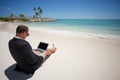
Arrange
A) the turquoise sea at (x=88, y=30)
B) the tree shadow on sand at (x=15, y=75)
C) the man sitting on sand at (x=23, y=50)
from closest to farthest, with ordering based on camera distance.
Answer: the man sitting on sand at (x=23, y=50) → the tree shadow on sand at (x=15, y=75) → the turquoise sea at (x=88, y=30)

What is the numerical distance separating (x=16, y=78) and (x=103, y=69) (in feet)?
4.47

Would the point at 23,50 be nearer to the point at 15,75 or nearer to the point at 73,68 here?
the point at 15,75

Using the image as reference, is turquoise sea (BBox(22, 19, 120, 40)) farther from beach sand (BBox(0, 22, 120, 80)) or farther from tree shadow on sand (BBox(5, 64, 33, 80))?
tree shadow on sand (BBox(5, 64, 33, 80))

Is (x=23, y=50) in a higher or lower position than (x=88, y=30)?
higher

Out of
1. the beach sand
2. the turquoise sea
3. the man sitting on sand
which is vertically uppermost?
the man sitting on sand

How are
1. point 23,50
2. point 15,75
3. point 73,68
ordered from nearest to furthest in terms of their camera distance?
1. point 23,50
2. point 15,75
3. point 73,68

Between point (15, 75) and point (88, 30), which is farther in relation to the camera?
point (88, 30)

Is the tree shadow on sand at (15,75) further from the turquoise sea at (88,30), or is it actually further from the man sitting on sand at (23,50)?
the turquoise sea at (88,30)

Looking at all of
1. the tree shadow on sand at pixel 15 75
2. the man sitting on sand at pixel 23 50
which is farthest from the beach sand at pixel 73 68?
the man sitting on sand at pixel 23 50

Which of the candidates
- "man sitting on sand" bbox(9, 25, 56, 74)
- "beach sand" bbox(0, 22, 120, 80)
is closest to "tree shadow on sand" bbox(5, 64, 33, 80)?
"beach sand" bbox(0, 22, 120, 80)

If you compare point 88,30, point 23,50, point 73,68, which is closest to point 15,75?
point 23,50

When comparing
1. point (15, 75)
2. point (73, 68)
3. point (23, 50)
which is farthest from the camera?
point (73, 68)

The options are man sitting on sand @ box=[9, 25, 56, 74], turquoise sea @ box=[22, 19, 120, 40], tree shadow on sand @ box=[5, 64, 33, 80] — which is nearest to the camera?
man sitting on sand @ box=[9, 25, 56, 74]

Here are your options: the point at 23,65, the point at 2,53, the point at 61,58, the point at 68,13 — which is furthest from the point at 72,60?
the point at 68,13
